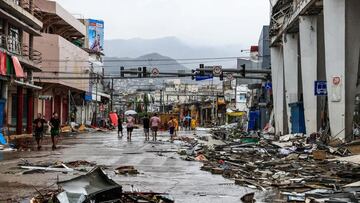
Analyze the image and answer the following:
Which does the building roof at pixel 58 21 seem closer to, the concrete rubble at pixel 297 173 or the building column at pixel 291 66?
the building column at pixel 291 66

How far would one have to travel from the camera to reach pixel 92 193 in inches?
332

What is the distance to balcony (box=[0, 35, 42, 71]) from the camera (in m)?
36.8

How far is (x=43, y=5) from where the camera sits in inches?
2156

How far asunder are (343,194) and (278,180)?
3495 millimetres

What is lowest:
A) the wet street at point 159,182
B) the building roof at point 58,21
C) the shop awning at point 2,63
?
the wet street at point 159,182

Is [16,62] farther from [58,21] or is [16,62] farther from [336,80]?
[58,21]

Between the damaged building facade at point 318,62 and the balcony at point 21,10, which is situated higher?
the balcony at point 21,10

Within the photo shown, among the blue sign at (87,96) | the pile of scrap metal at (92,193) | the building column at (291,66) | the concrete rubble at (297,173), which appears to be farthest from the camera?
the blue sign at (87,96)

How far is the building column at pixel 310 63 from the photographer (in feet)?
104

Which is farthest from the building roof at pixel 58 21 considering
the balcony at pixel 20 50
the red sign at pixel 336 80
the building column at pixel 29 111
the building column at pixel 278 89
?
the red sign at pixel 336 80

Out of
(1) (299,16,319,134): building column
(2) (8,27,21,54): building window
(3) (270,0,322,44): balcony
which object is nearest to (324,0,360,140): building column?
(3) (270,0,322,44): balcony

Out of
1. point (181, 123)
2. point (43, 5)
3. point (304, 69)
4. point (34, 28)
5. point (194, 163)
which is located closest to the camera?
point (194, 163)

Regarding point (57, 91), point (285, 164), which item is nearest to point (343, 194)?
point (285, 164)

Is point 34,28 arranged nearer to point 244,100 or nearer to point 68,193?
point 68,193
